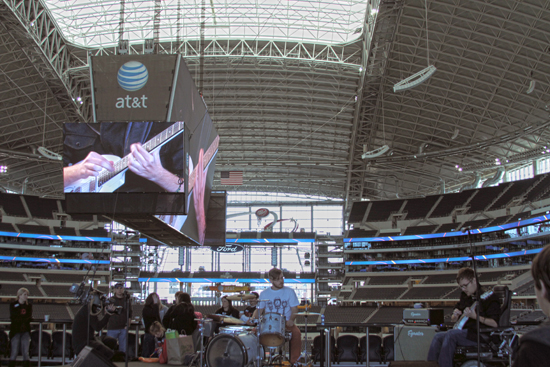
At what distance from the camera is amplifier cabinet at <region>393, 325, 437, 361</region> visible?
353 inches

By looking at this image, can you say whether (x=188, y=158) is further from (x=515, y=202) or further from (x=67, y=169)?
(x=515, y=202)

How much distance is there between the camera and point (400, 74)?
117ft

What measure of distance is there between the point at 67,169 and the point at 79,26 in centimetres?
2213

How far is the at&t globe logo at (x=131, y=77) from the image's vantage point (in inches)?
629

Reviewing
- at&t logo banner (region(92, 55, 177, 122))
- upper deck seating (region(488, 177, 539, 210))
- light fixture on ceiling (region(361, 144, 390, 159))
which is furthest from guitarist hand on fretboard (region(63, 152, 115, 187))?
upper deck seating (region(488, 177, 539, 210))

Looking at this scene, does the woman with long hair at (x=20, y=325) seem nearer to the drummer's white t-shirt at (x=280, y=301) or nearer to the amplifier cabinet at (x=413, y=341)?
the drummer's white t-shirt at (x=280, y=301)

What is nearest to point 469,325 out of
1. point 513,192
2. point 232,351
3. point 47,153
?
point 232,351

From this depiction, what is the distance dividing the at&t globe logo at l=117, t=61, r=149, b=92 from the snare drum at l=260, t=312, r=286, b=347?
1062 cm

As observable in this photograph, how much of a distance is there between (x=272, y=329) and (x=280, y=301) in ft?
2.28

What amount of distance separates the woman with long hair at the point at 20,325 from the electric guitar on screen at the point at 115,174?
5485mm

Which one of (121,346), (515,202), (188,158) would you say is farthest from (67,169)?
(515,202)

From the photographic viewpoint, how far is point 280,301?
28.4 ft

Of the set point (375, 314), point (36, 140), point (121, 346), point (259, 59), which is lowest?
point (375, 314)

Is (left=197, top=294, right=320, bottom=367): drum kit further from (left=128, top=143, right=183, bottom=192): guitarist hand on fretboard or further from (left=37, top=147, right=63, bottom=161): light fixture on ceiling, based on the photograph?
(left=37, top=147, right=63, bottom=161): light fixture on ceiling
